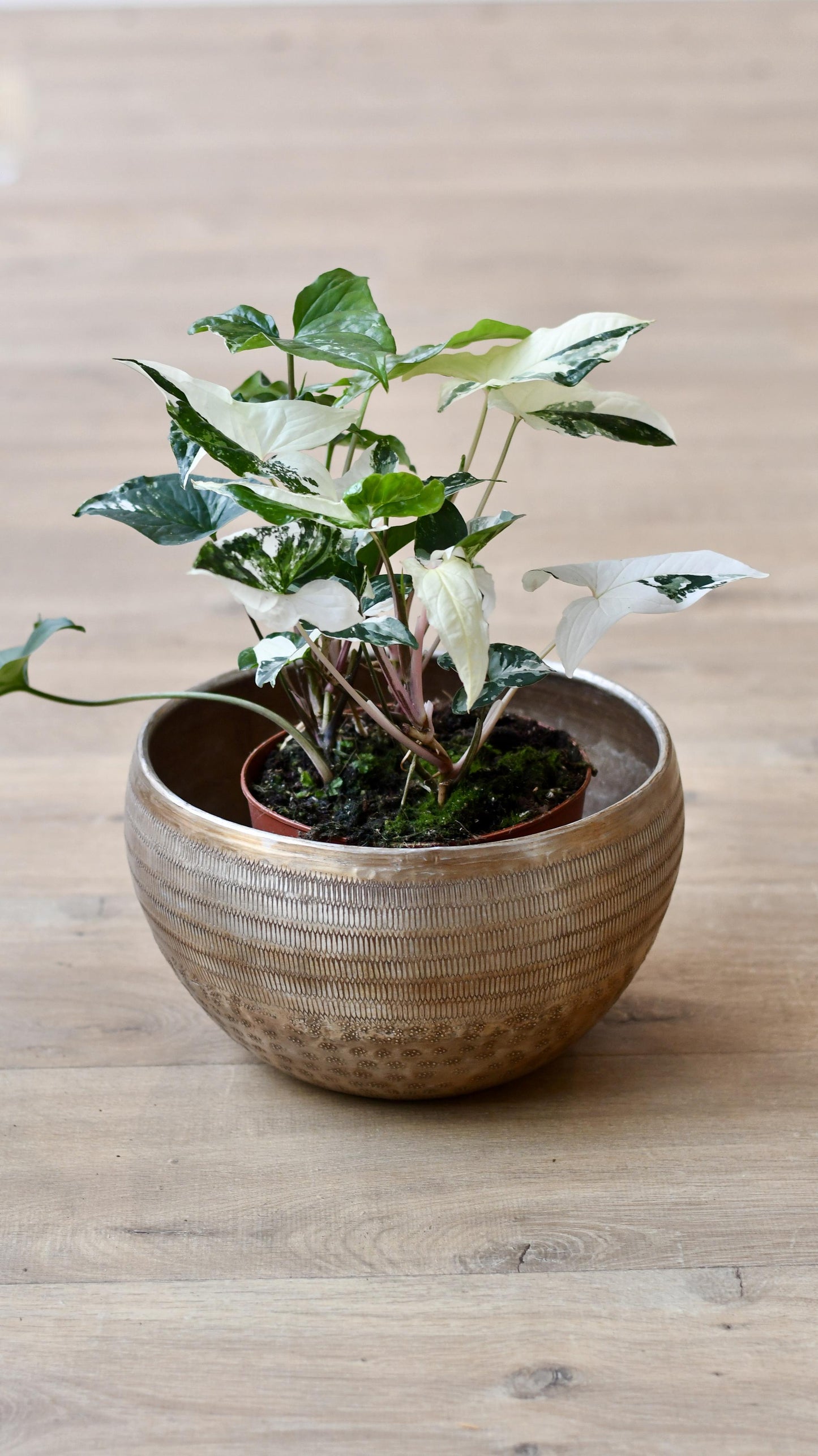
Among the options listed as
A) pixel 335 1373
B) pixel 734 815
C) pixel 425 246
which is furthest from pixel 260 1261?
pixel 425 246

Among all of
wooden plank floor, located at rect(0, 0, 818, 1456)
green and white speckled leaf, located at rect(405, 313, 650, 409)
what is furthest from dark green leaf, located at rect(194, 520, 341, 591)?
wooden plank floor, located at rect(0, 0, 818, 1456)

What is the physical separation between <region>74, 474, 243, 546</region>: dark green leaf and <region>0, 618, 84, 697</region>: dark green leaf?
74 millimetres

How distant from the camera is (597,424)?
774 millimetres

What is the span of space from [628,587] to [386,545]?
0.47 feet

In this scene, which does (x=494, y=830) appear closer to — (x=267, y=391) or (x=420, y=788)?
(x=420, y=788)

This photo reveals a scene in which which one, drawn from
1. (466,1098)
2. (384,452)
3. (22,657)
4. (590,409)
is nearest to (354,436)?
(384,452)

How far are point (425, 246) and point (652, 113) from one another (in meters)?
0.83

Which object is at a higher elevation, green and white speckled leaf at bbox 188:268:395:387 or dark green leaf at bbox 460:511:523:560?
green and white speckled leaf at bbox 188:268:395:387

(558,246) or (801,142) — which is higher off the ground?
(801,142)

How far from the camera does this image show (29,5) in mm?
3635

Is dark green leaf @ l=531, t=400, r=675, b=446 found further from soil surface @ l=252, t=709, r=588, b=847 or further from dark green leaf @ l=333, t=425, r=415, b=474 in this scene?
soil surface @ l=252, t=709, r=588, b=847

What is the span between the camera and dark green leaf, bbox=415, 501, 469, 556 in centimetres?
78

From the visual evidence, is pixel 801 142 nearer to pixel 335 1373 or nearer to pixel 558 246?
pixel 558 246

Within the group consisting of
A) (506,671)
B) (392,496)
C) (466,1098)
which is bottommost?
(466,1098)
